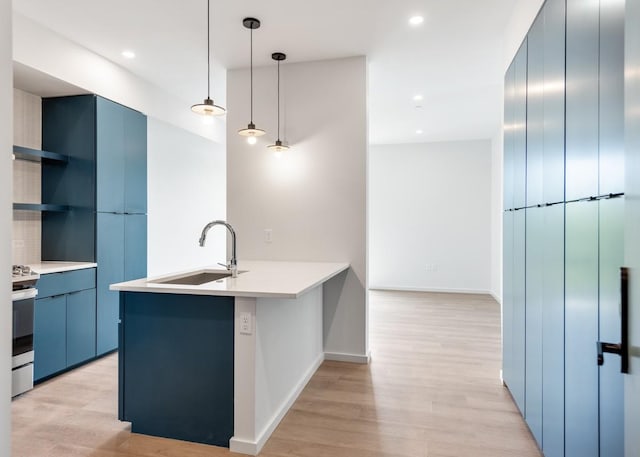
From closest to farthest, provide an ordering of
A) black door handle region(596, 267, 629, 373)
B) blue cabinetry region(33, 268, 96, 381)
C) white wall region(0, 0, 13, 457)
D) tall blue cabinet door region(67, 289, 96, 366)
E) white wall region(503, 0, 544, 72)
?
black door handle region(596, 267, 629, 373) → white wall region(0, 0, 13, 457) → white wall region(503, 0, 544, 72) → blue cabinetry region(33, 268, 96, 381) → tall blue cabinet door region(67, 289, 96, 366)

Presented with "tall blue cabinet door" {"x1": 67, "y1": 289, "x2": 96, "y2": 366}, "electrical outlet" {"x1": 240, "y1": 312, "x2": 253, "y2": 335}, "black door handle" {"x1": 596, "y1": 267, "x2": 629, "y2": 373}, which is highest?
"black door handle" {"x1": 596, "y1": 267, "x2": 629, "y2": 373}

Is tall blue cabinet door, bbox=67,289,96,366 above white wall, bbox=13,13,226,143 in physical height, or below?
below

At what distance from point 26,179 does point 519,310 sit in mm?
4473

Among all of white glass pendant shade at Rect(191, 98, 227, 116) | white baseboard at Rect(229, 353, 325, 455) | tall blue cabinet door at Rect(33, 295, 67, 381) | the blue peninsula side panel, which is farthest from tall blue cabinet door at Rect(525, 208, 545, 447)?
tall blue cabinet door at Rect(33, 295, 67, 381)

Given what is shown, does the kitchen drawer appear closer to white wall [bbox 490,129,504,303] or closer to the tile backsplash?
the tile backsplash

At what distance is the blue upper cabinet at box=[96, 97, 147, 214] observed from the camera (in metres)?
3.93

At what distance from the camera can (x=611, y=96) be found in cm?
132

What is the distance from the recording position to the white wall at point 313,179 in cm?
381

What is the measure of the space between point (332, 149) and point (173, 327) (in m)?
2.27

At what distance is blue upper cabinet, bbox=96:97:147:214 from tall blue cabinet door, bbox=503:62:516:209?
374 cm

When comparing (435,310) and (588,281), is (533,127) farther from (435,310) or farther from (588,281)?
(435,310)

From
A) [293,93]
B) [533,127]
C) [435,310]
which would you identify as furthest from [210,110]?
[435,310]

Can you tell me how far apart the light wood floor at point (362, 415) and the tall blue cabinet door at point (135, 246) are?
0.95 m

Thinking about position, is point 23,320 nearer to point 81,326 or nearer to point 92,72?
point 81,326
